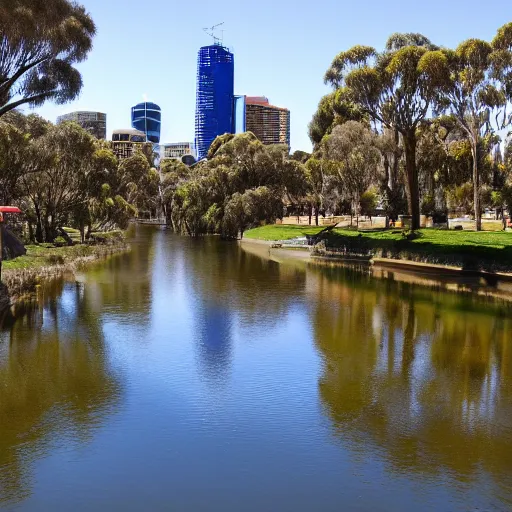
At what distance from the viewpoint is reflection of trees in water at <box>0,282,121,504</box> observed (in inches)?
412

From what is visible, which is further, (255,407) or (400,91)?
(400,91)

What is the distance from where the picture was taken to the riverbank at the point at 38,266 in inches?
997

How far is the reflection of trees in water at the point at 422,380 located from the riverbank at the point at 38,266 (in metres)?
11.8

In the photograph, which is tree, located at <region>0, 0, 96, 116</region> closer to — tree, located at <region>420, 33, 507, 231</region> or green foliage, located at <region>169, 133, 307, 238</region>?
tree, located at <region>420, 33, 507, 231</region>

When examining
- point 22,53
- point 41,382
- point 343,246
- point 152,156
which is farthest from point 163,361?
point 152,156

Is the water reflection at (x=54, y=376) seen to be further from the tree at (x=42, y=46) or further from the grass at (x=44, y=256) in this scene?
the tree at (x=42, y=46)

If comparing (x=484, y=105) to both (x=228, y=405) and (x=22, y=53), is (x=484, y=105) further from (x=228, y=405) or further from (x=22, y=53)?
(x=228, y=405)

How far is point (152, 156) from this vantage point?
146375mm

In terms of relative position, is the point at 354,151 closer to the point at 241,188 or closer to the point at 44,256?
the point at 241,188

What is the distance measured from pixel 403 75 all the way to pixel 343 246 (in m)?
12.0

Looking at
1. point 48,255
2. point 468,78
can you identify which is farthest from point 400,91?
point 48,255

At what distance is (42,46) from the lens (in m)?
29.3

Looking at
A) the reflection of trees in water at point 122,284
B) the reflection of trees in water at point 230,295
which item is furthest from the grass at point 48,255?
the reflection of trees in water at point 230,295

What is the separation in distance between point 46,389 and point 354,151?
46.7 metres
